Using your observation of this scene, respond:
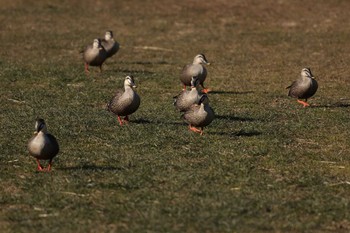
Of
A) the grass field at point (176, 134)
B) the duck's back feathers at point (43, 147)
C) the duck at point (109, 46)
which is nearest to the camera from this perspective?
the grass field at point (176, 134)

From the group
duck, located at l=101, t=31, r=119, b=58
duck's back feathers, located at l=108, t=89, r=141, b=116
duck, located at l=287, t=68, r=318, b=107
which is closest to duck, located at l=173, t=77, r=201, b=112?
duck's back feathers, located at l=108, t=89, r=141, b=116

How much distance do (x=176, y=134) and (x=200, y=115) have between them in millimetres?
772

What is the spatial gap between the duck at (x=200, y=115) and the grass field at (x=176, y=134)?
360mm

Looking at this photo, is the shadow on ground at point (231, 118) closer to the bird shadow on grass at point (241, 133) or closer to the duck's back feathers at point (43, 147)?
the bird shadow on grass at point (241, 133)

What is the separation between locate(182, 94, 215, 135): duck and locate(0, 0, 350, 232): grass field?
0.36 metres

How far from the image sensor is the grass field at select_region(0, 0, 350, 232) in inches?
492

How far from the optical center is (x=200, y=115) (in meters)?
→ 17.3

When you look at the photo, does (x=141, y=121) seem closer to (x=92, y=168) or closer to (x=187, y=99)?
(x=187, y=99)

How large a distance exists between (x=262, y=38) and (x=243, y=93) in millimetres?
10579

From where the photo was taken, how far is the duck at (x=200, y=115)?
17.3 m

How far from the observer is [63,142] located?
17047mm

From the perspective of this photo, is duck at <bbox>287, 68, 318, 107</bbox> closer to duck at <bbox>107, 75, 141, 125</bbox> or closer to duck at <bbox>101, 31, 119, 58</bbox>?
duck at <bbox>107, 75, 141, 125</bbox>

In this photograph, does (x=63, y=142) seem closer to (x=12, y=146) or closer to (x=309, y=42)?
(x=12, y=146)

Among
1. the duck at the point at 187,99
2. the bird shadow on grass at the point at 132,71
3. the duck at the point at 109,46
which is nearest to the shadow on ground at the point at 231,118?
the duck at the point at 187,99
